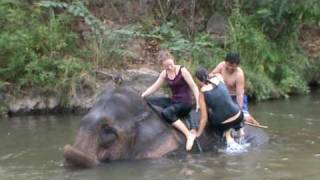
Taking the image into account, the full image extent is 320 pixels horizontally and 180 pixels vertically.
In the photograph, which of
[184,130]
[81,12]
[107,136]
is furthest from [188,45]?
[107,136]

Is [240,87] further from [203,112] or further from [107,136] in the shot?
[107,136]

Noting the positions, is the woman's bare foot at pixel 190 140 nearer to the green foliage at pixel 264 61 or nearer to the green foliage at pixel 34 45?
the green foliage at pixel 34 45

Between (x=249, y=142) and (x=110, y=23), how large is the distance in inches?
366

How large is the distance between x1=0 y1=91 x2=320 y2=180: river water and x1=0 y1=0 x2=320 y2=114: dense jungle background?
9.39 feet

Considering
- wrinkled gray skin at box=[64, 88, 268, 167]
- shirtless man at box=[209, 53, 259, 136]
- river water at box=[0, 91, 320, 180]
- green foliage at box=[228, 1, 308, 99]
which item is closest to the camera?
river water at box=[0, 91, 320, 180]

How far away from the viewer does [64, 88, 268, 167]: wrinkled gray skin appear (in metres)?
10.1

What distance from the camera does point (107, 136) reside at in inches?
404

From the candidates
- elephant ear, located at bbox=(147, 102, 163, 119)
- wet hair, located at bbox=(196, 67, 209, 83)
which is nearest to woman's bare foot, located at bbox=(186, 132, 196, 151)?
elephant ear, located at bbox=(147, 102, 163, 119)

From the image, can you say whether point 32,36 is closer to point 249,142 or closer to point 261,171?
point 249,142

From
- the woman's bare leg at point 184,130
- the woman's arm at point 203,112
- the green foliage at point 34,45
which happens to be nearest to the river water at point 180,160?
the woman's bare leg at point 184,130

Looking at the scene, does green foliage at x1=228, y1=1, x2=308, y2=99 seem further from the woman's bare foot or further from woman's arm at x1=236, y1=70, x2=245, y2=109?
the woman's bare foot

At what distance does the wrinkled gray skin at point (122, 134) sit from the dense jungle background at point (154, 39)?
20.3 feet

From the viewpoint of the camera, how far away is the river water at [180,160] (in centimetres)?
942

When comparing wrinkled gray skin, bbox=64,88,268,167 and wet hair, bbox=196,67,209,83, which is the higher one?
wet hair, bbox=196,67,209,83
